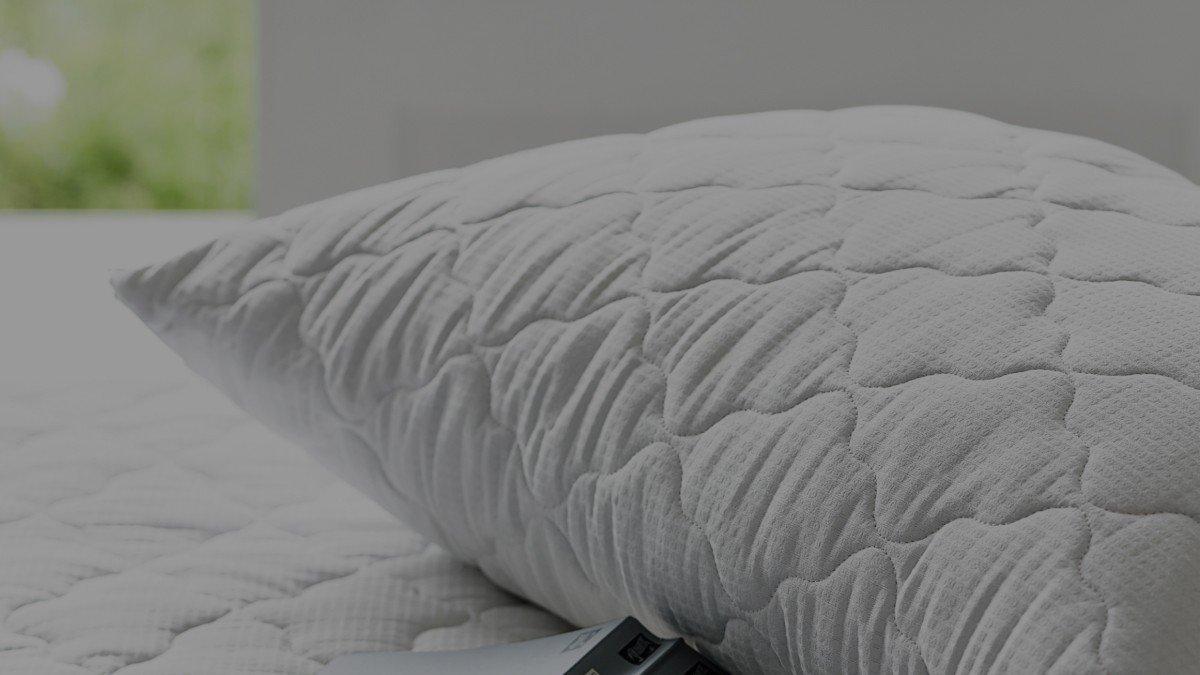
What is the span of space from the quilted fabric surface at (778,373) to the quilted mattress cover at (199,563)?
39mm

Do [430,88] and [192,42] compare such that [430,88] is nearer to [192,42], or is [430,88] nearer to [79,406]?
[79,406]

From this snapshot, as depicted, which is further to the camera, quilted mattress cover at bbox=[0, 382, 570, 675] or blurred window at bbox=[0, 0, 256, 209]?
blurred window at bbox=[0, 0, 256, 209]

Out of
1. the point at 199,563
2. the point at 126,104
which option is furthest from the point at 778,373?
the point at 126,104

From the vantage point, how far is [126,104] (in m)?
3.23

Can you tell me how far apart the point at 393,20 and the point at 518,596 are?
108 cm

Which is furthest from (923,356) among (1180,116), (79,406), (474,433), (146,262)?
(1180,116)

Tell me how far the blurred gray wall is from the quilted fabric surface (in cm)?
87

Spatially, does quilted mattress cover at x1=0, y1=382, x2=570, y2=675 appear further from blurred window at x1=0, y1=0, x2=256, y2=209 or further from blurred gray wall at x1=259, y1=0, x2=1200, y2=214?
blurred window at x1=0, y1=0, x2=256, y2=209

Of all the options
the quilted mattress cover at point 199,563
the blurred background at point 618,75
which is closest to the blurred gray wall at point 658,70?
the blurred background at point 618,75

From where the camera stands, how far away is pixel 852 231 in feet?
1.77

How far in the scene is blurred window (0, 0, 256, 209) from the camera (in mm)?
3133

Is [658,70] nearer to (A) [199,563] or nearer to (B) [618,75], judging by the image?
(B) [618,75]

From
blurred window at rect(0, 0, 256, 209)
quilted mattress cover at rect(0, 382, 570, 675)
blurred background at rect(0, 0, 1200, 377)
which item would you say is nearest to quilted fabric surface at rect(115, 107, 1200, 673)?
quilted mattress cover at rect(0, 382, 570, 675)

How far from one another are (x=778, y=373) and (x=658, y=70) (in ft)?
3.66
